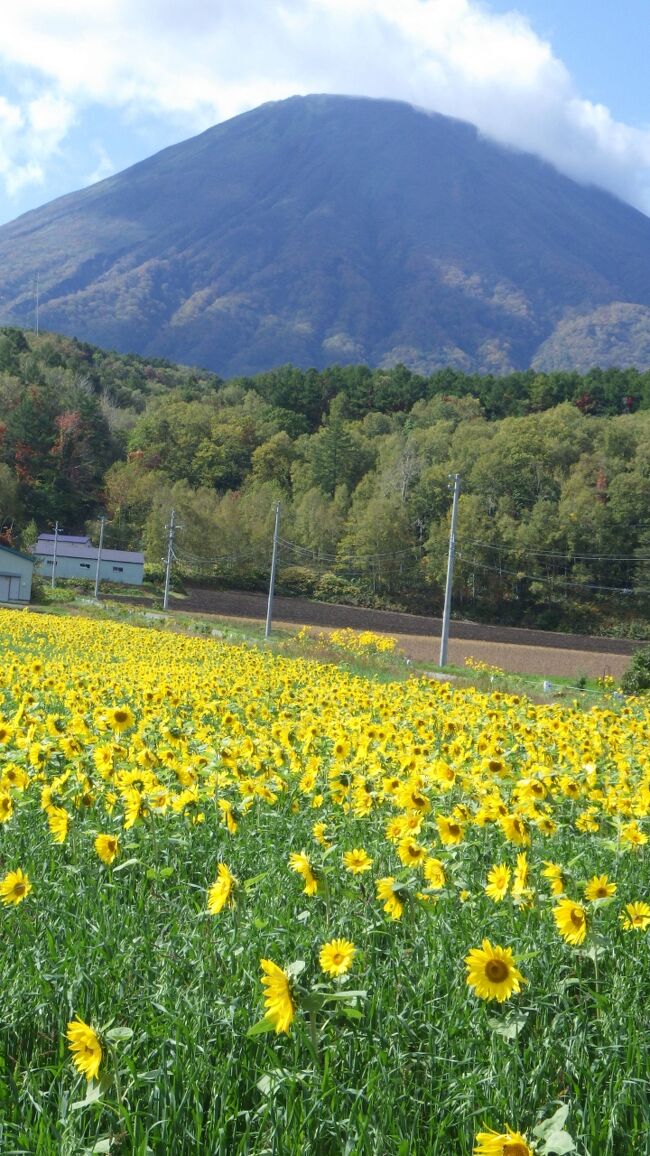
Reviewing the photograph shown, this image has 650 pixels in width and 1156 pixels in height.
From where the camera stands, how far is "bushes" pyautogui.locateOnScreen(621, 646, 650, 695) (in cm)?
2161

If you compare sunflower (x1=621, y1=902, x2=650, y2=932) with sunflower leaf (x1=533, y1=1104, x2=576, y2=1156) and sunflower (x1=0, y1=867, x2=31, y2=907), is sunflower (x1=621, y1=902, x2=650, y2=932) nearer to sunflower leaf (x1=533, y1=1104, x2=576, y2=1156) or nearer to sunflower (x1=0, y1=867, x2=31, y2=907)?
sunflower leaf (x1=533, y1=1104, x2=576, y2=1156)

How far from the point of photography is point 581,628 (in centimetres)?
5950

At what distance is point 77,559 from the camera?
6638 centimetres

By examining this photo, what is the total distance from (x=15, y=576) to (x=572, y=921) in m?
47.4

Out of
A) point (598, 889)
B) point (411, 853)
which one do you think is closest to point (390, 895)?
point (411, 853)

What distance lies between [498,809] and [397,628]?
4590 centimetres

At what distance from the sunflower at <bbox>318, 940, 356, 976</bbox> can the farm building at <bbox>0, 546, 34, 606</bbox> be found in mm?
45455

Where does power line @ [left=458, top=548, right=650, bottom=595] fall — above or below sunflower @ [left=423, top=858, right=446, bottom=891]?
above

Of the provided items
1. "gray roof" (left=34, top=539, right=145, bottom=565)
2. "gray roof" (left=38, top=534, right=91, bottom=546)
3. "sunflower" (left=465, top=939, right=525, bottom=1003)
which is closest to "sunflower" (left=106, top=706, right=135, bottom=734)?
"sunflower" (left=465, top=939, right=525, bottom=1003)

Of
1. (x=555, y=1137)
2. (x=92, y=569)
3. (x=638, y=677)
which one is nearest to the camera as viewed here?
(x=555, y=1137)

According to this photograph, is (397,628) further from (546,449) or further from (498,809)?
(498,809)

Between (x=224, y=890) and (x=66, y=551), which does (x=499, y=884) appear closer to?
(x=224, y=890)

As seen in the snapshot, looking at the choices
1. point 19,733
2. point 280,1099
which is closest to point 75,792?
point 19,733

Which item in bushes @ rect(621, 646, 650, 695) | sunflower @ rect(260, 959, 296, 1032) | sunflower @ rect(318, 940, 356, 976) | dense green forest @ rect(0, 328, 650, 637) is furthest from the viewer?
dense green forest @ rect(0, 328, 650, 637)
